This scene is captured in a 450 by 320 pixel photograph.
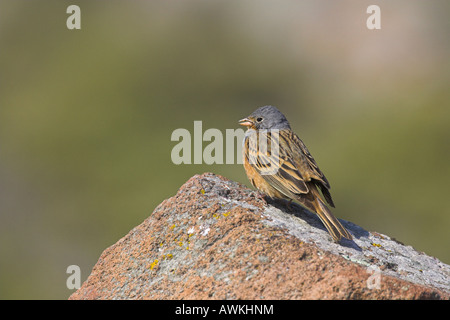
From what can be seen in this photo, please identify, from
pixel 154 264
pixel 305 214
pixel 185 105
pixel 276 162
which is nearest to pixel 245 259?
pixel 154 264

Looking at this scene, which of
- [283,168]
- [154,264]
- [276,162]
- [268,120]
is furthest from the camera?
[268,120]

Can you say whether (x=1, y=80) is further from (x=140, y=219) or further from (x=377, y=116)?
(x=377, y=116)

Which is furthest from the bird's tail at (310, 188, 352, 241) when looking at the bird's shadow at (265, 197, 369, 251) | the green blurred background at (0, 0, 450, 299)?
the green blurred background at (0, 0, 450, 299)

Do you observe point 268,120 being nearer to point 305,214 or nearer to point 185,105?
point 305,214

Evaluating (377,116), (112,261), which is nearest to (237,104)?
(377,116)

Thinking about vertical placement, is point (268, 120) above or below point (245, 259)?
above

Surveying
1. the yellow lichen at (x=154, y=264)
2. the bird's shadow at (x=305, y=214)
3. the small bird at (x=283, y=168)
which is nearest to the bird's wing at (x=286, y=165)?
the small bird at (x=283, y=168)

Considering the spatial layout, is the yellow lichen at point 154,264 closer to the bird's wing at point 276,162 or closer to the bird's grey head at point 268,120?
the bird's wing at point 276,162

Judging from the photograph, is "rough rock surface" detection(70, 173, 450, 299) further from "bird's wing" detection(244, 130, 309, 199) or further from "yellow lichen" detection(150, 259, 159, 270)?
"bird's wing" detection(244, 130, 309, 199)
